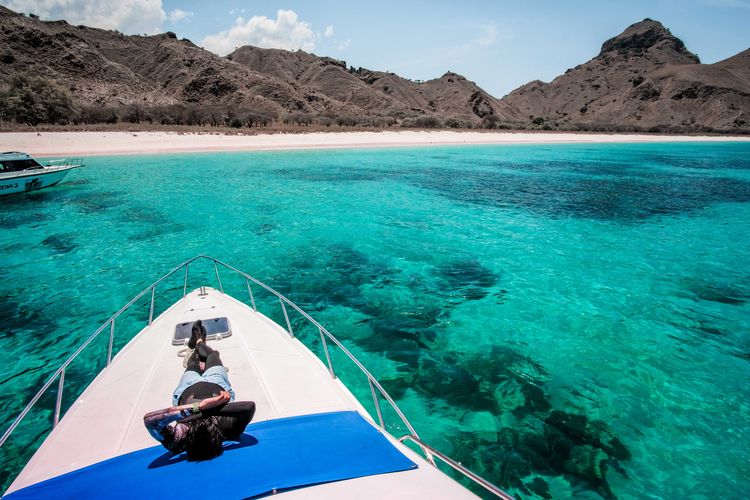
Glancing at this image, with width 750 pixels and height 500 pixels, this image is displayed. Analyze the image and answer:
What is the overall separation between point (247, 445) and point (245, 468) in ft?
1.10

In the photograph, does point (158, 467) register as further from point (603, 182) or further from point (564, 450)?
point (603, 182)

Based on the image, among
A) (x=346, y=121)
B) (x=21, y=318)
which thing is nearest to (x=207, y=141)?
(x=346, y=121)

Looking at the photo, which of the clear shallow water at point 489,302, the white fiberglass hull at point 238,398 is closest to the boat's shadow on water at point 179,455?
the white fiberglass hull at point 238,398

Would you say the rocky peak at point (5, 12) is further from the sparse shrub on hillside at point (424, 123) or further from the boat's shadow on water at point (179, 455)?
the boat's shadow on water at point (179, 455)

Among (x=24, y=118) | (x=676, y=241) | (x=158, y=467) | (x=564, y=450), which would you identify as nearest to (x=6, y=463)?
(x=158, y=467)

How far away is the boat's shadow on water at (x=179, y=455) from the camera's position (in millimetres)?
2871

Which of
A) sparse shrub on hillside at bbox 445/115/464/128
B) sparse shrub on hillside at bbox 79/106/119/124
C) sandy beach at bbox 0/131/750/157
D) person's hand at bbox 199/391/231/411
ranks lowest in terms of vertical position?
person's hand at bbox 199/391/231/411

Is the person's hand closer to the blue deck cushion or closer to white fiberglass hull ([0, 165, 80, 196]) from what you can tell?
the blue deck cushion

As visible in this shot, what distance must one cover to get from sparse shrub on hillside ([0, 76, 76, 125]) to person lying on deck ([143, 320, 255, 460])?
57.3m

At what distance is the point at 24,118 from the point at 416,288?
55621 millimetres

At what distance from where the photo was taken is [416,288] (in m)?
10.1

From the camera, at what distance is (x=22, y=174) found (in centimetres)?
2002

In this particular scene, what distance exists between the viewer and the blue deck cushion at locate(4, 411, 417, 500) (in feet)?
8.47

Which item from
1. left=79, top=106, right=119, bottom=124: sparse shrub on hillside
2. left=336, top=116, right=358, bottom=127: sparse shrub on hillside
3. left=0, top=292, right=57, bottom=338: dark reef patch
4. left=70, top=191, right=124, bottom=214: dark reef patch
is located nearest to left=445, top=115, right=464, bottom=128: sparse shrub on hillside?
left=336, top=116, right=358, bottom=127: sparse shrub on hillside
